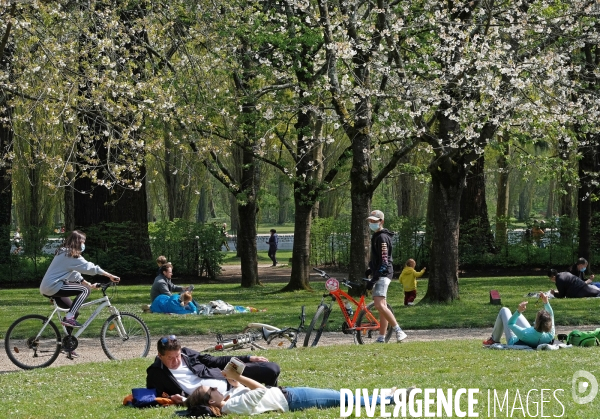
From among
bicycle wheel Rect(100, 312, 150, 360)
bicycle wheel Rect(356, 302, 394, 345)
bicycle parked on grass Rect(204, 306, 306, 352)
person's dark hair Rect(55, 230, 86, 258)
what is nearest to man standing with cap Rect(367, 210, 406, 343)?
bicycle wheel Rect(356, 302, 394, 345)

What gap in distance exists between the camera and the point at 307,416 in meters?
7.54

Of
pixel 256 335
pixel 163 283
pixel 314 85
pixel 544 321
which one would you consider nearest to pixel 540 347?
pixel 544 321

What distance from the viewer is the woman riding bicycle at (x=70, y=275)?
38.2 feet

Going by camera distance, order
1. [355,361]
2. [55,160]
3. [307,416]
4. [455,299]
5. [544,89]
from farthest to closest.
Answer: [455,299] < [544,89] < [55,160] < [355,361] < [307,416]

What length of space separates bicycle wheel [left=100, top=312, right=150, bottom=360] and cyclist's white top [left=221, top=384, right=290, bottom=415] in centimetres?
477

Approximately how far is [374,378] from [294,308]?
9.86 metres

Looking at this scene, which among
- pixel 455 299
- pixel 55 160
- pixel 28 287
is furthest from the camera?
pixel 28 287

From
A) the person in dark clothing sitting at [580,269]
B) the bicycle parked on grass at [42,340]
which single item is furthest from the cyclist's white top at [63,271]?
the person in dark clothing sitting at [580,269]

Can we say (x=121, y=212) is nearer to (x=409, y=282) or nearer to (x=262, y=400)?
(x=409, y=282)

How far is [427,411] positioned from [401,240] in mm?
23809

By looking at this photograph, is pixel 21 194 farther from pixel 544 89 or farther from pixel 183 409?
pixel 183 409

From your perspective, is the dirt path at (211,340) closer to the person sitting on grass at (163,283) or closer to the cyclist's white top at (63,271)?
the cyclist's white top at (63,271)

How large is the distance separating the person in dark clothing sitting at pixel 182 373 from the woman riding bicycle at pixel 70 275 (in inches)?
124

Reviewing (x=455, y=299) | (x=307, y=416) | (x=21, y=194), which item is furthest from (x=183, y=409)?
(x=21, y=194)
